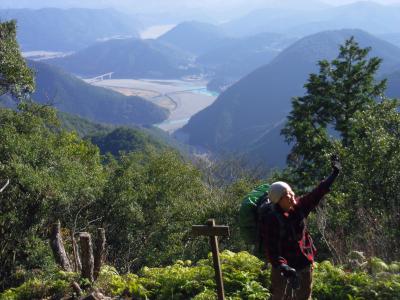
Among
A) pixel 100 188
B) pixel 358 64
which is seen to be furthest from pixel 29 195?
pixel 358 64

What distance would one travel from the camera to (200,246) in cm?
1767

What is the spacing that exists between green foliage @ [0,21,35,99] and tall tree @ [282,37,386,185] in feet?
40.8

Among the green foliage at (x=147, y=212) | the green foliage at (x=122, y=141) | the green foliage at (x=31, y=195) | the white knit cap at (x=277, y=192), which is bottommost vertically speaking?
the green foliage at (x=122, y=141)

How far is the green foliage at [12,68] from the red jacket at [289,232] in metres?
14.4

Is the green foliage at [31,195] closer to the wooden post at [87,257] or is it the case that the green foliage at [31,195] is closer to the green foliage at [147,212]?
the green foliage at [147,212]

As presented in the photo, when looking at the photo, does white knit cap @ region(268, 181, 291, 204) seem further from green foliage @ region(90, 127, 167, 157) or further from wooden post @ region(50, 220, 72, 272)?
green foliage @ region(90, 127, 167, 157)

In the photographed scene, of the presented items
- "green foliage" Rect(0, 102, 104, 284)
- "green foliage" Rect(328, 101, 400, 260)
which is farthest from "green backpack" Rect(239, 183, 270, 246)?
"green foliage" Rect(0, 102, 104, 284)

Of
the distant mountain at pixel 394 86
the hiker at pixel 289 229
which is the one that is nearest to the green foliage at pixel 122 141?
the hiker at pixel 289 229

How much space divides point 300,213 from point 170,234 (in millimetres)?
15968

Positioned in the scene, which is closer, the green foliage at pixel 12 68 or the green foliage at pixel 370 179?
the green foliage at pixel 370 179

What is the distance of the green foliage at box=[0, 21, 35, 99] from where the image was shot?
1684 cm

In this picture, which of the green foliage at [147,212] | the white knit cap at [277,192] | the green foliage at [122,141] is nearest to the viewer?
the white knit cap at [277,192]

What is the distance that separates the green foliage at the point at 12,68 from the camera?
16.8m

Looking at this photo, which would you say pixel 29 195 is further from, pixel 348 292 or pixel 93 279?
pixel 348 292
